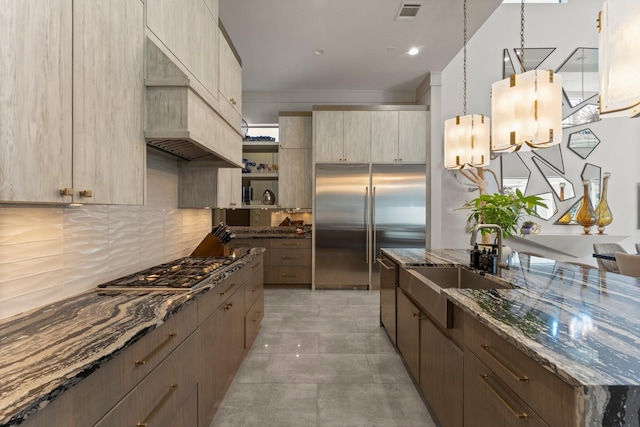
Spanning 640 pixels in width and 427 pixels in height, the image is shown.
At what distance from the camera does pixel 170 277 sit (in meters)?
1.78

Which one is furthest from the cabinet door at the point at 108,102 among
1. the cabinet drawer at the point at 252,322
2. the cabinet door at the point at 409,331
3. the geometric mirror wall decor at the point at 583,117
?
the geometric mirror wall decor at the point at 583,117

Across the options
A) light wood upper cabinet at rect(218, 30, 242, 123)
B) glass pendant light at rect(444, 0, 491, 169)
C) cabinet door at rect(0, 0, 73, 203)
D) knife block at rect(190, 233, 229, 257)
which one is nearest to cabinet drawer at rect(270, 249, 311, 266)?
knife block at rect(190, 233, 229, 257)

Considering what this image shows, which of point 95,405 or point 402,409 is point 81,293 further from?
point 402,409

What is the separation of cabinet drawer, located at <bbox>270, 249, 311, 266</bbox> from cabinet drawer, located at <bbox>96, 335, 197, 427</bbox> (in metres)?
3.38

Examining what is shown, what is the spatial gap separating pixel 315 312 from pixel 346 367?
4.45ft

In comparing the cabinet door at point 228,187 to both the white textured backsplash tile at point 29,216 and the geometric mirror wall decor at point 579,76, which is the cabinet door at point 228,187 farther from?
the geometric mirror wall decor at point 579,76

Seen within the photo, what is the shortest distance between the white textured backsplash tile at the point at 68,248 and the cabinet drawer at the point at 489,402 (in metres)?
1.82

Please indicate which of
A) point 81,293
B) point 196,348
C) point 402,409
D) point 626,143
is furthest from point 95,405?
point 626,143

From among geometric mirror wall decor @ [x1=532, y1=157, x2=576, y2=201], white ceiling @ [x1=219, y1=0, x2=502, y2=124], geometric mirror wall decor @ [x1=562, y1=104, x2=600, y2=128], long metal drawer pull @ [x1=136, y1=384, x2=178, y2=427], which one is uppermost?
white ceiling @ [x1=219, y1=0, x2=502, y2=124]

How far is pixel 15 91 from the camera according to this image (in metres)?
0.87

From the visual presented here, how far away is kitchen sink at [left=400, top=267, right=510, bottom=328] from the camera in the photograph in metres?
1.51

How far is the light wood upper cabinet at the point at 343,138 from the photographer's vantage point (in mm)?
4703

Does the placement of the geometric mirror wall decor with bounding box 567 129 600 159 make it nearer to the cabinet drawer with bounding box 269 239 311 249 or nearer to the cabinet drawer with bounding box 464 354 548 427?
the cabinet drawer with bounding box 269 239 311 249

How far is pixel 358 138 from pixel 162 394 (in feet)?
13.7
